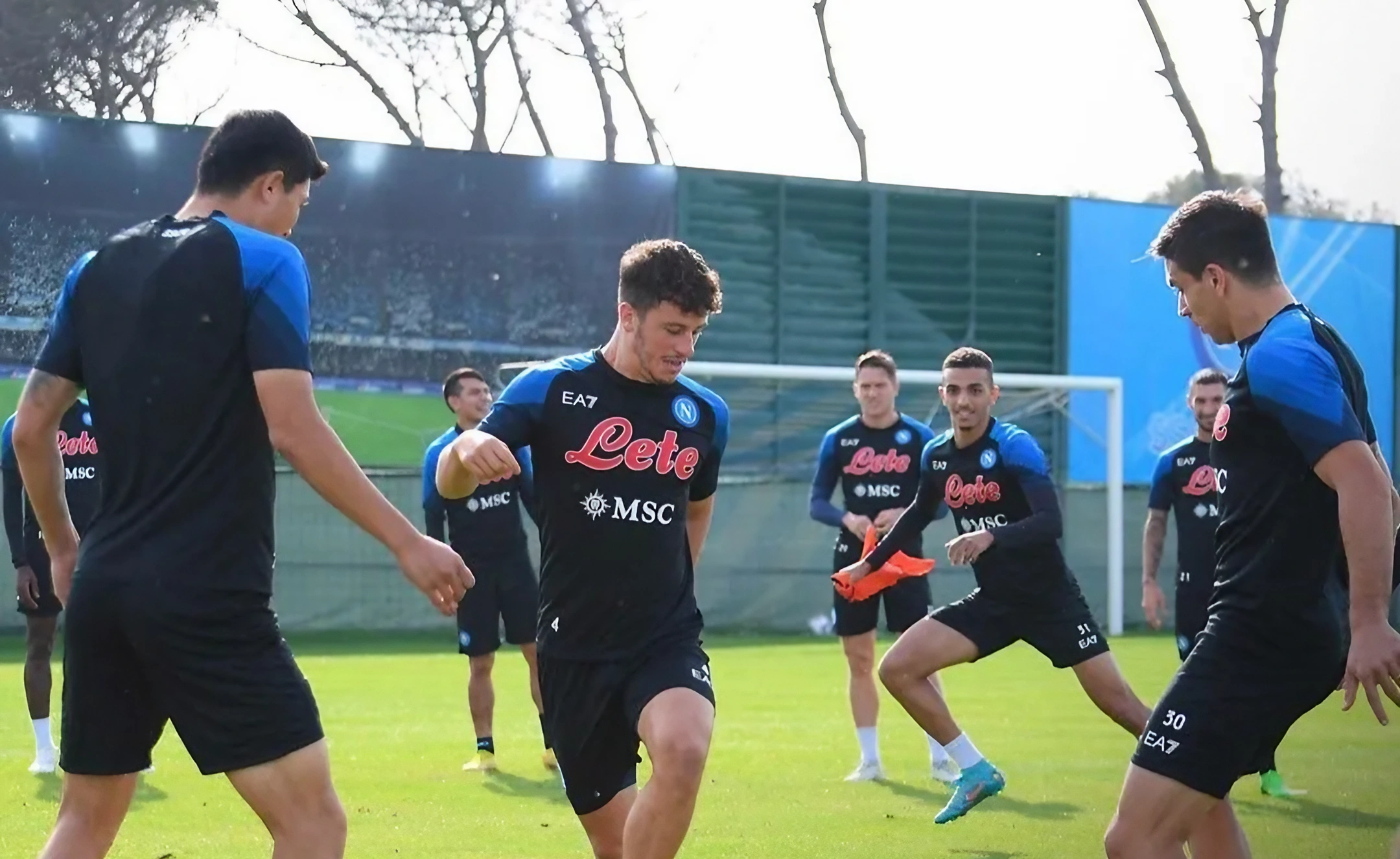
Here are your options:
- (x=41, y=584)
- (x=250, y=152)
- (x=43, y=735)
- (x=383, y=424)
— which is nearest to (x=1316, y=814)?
(x=250, y=152)

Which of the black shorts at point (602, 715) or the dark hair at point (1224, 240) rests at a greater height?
the dark hair at point (1224, 240)

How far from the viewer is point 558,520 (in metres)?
5.77

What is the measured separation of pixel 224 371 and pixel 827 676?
13.5 meters

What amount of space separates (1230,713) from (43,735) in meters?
7.46

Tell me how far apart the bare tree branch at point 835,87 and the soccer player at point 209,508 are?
89.4ft

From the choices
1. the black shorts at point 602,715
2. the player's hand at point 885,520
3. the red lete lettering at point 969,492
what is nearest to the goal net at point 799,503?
the player's hand at point 885,520

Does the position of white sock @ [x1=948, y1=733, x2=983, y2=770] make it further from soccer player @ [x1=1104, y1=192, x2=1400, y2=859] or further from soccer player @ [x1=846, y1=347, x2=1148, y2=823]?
soccer player @ [x1=1104, y1=192, x2=1400, y2=859]

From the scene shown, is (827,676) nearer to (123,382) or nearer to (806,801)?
(806,801)

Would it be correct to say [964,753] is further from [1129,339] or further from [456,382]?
[1129,339]

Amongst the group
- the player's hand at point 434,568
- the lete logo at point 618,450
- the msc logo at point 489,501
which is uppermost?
the lete logo at point 618,450

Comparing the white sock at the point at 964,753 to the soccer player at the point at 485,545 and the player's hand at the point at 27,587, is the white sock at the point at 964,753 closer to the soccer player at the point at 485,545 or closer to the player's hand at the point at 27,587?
the soccer player at the point at 485,545

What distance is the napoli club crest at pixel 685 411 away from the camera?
5.86 m

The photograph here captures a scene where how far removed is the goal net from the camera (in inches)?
945

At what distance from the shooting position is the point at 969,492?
30.5ft
